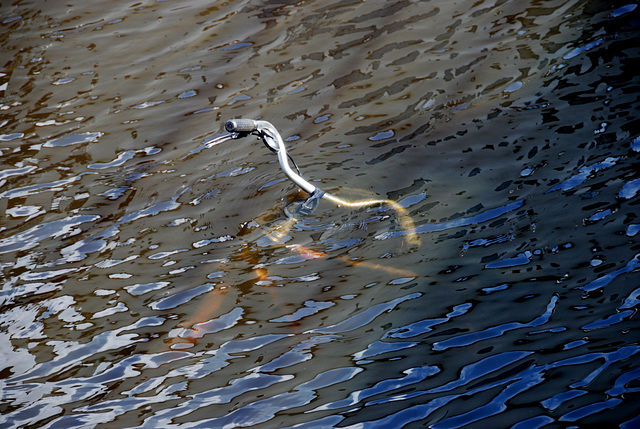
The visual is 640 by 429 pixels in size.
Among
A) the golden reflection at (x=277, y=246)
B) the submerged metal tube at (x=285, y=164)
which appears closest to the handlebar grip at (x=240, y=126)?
the submerged metal tube at (x=285, y=164)

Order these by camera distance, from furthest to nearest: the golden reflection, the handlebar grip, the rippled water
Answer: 1. the golden reflection
2. the handlebar grip
3. the rippled water

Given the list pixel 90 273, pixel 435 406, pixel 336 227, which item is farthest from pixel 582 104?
pixel 90 273

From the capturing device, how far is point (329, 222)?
14.1 ft

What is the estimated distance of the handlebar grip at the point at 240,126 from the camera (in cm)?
336

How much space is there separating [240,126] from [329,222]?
112 centimetres

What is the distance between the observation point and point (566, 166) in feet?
14.1

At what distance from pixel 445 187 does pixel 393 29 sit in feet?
9.07

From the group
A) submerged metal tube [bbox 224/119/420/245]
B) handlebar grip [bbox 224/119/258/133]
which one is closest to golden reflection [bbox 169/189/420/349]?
submerged metal tube [bbox 224/119/420/245]

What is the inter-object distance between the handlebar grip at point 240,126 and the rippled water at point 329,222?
0.23 feet

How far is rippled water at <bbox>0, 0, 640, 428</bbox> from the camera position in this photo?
9.84 feet

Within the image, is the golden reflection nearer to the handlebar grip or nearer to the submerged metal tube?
the submerged metal tube

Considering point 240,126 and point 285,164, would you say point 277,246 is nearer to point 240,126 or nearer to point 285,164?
point 285,164

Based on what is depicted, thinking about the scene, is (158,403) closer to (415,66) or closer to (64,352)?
(64,352)

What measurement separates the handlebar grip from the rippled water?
71 mm
